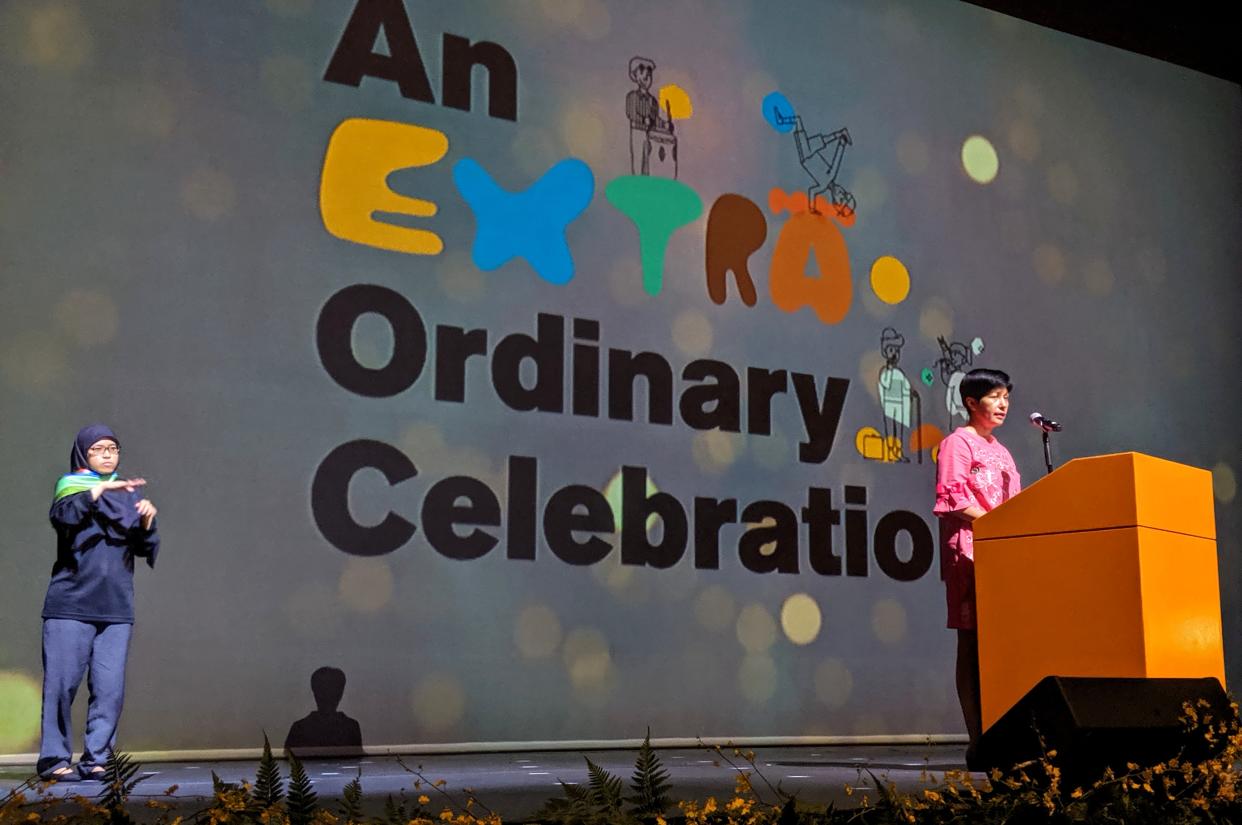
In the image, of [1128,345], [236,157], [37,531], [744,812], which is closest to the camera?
[744,812]

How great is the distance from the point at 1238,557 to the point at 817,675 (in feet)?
9.04

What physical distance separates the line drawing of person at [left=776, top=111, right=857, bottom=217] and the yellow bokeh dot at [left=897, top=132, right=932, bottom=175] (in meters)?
0.32

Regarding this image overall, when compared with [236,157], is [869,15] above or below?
above

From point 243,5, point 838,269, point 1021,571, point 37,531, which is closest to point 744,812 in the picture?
point 1021,571

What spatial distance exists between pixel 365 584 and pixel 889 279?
287cm

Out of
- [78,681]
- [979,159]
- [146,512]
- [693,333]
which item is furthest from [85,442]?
[979,159]

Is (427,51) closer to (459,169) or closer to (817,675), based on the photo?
(459,169)

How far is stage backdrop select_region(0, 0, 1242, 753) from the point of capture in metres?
4.62

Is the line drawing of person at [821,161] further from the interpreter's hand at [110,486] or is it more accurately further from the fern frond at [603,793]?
the fern frond at [603,793]

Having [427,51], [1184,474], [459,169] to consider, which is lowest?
[1184,474]

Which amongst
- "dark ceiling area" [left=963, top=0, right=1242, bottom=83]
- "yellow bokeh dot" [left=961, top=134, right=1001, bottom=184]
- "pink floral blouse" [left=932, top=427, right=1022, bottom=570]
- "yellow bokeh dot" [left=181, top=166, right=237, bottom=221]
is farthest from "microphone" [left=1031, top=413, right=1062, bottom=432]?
"dark ceiling area" [left=963, top=0, right=1242, bottom=83]

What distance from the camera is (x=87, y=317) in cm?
456

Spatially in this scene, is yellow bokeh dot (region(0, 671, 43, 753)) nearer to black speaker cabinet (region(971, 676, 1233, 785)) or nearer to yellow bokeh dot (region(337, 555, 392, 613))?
yellow bokeh dot (region(337, 555, 392, 613))

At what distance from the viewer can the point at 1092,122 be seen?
6.99 metres
